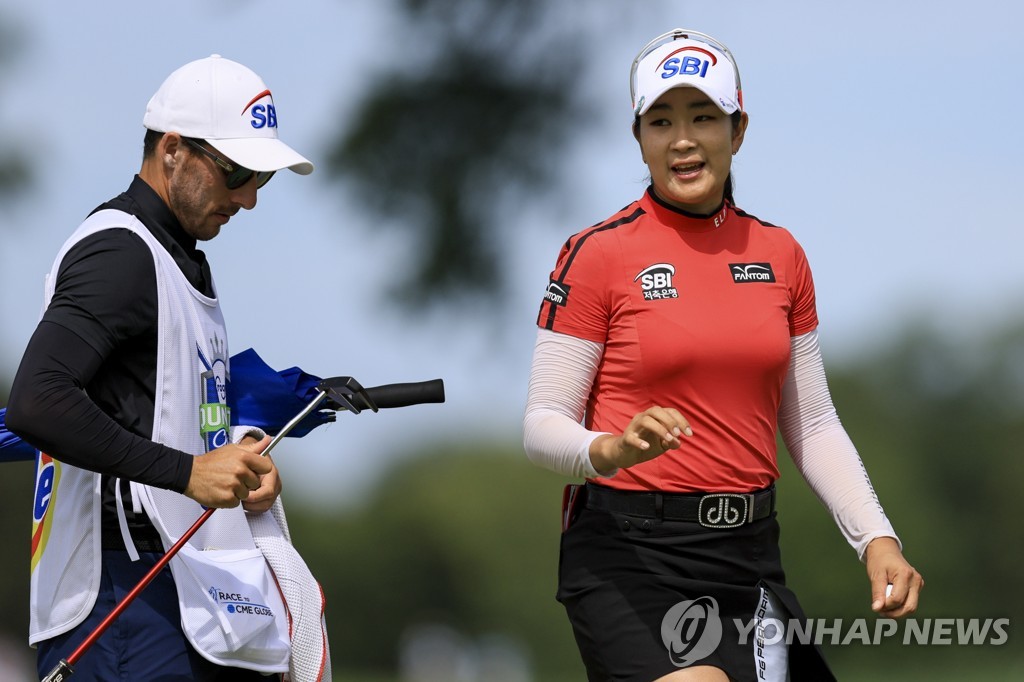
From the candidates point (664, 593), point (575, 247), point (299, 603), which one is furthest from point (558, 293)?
point (299, 603)

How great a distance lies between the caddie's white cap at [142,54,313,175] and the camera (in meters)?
3.48

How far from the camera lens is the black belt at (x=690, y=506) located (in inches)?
137

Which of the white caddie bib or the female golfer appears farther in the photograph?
the female golfer

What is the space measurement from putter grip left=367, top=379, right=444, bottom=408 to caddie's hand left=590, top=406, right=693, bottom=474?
64 centimetres

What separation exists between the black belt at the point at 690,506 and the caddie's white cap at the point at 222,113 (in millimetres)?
1092

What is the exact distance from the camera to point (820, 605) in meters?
21.6

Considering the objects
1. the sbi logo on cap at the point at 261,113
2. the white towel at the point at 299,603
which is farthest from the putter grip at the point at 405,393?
the sbi logo on cap at the point at 261,113

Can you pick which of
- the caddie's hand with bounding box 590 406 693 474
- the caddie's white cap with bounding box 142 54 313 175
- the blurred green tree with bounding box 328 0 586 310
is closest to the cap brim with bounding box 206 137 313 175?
the caddie's white cap with bounding box 142 54 313 175

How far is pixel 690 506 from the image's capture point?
11.4ft

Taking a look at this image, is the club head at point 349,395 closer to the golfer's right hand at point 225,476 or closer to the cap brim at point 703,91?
the golfer's right hand at point 225,476

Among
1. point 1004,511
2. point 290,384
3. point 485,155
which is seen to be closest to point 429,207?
point 485,155

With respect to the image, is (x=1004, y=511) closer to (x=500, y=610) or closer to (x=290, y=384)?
(x=500, y=610)

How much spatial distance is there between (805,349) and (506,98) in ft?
32.5

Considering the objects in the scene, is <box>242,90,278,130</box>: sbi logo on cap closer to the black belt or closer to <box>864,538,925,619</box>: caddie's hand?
the black belt
